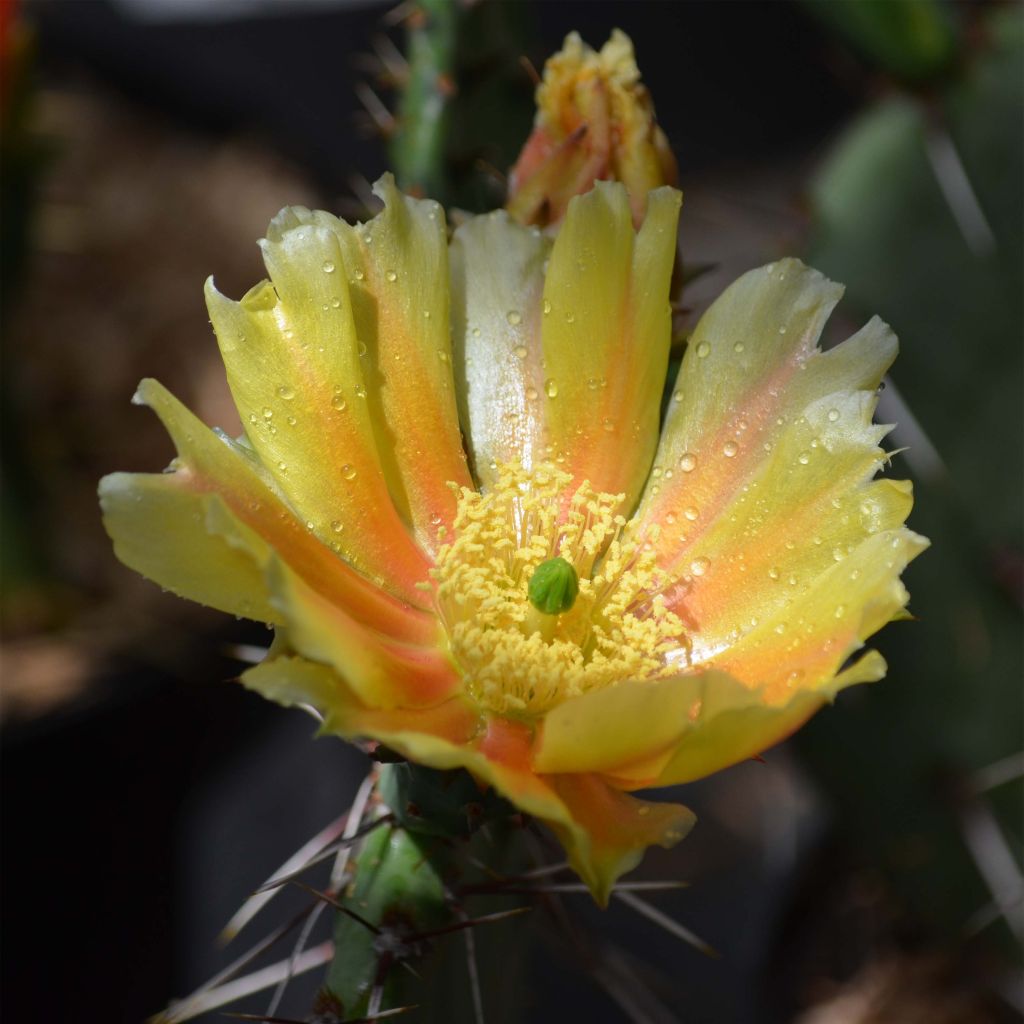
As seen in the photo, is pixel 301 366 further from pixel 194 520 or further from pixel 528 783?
pixel 528 783

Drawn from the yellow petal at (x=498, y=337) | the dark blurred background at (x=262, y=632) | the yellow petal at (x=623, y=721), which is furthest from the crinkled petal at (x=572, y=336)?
the yellow petal at (x=623, y=721)

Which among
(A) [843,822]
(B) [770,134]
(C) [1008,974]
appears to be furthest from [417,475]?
(B) [770,134]

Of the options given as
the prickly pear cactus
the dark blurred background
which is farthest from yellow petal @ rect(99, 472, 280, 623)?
the dark blurred background


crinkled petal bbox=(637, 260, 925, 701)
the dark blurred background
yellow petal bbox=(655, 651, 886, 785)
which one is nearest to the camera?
yellow petal bbox=(655, 651, 886, 785)

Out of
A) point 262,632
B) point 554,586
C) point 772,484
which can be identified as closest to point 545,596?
point 554,586

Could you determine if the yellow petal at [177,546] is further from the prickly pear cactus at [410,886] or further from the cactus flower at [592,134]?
the cactus flower at [592,134]

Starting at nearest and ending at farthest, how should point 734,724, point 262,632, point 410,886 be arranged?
point 734,724 → point 410,886 → point 262,632

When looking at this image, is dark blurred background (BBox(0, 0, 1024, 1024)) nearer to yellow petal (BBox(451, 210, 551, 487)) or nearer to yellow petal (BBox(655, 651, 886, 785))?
yellow petal (BBox(451, 210, 551, 487))
